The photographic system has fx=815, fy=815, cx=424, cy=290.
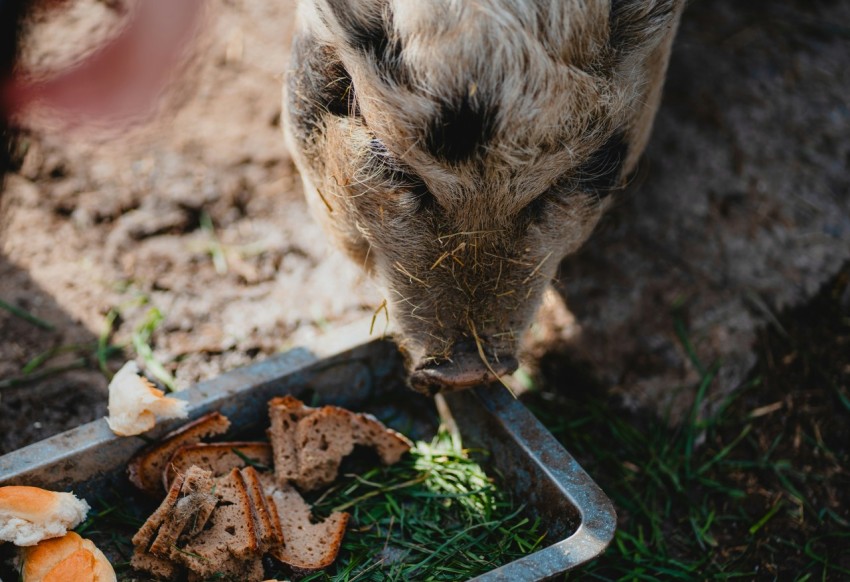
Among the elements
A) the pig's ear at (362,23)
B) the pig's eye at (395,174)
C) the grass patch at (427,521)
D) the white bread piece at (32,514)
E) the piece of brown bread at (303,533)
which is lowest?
the grass patch at (427,521)

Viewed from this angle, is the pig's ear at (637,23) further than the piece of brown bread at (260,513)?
No

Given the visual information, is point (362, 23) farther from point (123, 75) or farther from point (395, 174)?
point (123, 75)

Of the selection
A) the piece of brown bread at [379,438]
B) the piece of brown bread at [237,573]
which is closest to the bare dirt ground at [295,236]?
the piece of brown bread at [379,438]

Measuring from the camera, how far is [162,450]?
2.50 metres

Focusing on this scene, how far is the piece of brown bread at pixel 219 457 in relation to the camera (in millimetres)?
2457

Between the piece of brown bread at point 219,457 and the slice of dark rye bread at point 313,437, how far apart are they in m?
0.09

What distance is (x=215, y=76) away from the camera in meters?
4.25

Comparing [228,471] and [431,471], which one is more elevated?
[228,471]

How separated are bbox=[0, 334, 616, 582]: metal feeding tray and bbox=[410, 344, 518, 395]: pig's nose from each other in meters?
0.24

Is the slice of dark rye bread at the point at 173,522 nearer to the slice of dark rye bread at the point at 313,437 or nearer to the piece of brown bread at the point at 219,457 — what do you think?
the piece of brown bread at the point at 219,457

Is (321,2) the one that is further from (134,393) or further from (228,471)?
(228,471)

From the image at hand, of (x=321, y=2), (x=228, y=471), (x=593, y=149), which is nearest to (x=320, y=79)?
(x=321, y=2)

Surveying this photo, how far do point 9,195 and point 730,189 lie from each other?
3.27m

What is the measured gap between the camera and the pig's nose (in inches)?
95.7
